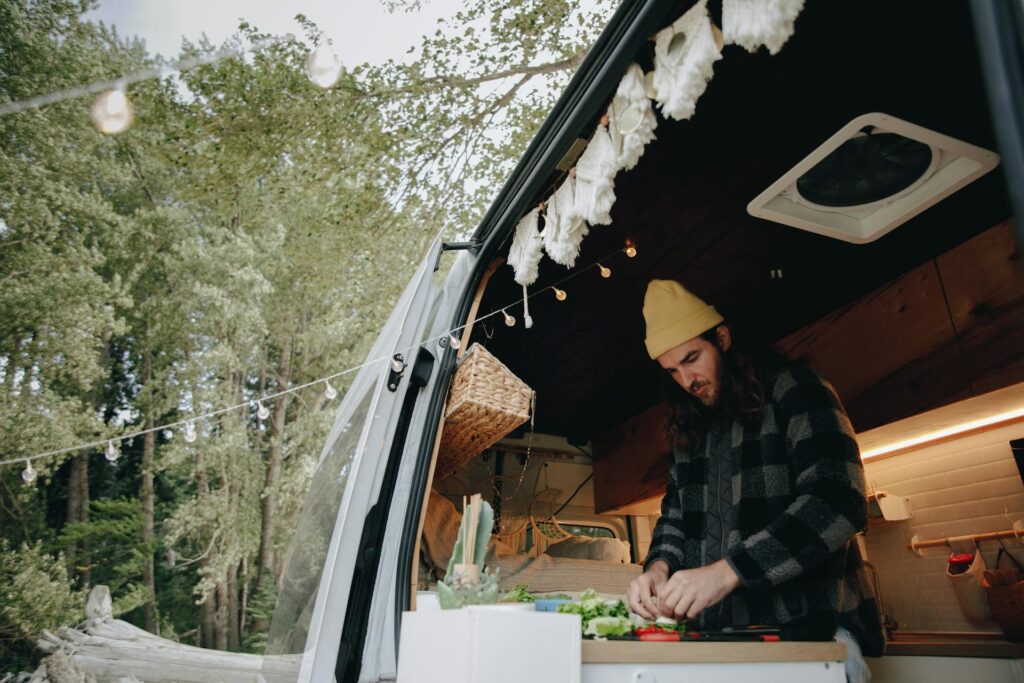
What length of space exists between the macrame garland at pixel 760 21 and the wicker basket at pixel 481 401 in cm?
161

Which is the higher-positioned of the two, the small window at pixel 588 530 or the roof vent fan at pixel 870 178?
the roof vent fan at pixel 870 178

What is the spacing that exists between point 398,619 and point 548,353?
2.58m

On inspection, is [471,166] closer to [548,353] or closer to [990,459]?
[548,353]

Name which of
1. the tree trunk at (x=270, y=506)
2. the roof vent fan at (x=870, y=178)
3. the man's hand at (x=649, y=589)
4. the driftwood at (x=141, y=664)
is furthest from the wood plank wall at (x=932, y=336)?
the tree trunk at (x=270, y=506)

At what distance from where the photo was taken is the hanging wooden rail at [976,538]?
3418 mm

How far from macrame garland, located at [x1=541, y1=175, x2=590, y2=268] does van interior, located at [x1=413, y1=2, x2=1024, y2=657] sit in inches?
6.0

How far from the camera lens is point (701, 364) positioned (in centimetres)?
253

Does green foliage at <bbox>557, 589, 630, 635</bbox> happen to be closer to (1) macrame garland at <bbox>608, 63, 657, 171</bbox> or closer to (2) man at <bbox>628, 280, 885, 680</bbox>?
(2) man at <bbox>628, 280, 885, 680</bbox>

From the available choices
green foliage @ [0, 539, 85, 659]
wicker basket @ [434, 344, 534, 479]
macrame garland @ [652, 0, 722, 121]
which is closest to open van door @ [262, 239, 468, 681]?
wicker basket @ [434, 344, 534, 479]

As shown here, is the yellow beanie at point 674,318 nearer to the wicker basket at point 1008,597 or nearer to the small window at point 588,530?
the wicker basket at point 1008,597

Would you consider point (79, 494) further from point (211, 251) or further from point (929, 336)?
point (929, 336)

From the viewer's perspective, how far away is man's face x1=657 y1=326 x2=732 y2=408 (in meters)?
2.52

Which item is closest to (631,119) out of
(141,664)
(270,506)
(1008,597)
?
(1008,597)

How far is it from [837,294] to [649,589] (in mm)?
2347
